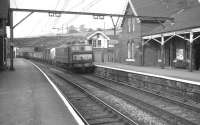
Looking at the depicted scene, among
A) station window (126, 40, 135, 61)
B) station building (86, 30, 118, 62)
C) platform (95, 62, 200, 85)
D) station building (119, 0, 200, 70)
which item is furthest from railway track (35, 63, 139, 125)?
station building (86, 30, 118, 62)

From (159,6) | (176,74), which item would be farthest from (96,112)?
(159,6)

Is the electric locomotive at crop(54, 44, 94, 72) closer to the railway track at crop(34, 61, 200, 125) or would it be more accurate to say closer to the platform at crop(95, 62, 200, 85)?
the platform at crop(95, 62, 200, 85)

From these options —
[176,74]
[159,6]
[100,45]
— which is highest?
[159,6]

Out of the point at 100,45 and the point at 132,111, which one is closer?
the point at 132,111

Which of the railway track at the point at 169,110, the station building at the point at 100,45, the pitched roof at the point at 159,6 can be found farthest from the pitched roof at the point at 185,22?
the station building at the point at 100,45

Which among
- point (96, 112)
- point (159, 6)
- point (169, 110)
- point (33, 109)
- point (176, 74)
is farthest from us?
point (159, 6)

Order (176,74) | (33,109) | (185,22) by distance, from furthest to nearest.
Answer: (185,22) < (176,74) < (33,109)

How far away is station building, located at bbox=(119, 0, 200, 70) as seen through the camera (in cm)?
2331

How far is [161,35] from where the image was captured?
990 inches

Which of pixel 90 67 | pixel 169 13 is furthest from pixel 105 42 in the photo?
pixel 90 67

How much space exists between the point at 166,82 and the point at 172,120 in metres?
6.46

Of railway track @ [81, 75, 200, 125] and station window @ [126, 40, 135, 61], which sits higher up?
station window @ [126, 40, 135, 61]

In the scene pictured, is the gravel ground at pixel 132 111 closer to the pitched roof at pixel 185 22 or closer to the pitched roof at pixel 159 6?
the pitched roof at pixel 185 22

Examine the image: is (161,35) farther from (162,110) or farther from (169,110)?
(162,110)
